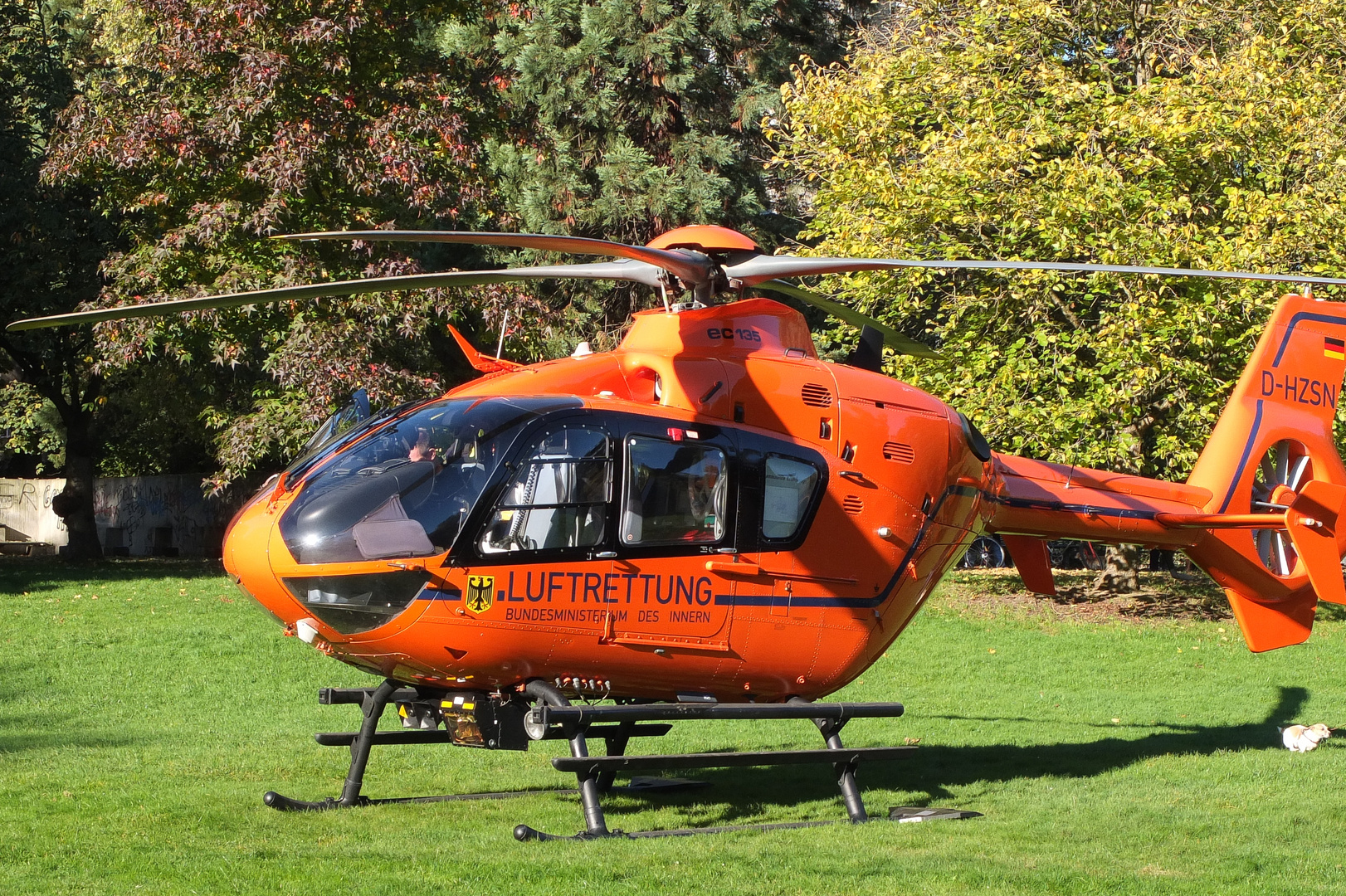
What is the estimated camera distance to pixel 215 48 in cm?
1984

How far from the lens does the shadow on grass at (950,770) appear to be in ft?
32.4

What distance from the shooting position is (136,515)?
33344 millimetres

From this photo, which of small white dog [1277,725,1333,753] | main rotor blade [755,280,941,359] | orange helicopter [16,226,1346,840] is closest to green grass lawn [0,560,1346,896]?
small white dog [1277,725,1333,753]

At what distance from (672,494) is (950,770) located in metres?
4.52

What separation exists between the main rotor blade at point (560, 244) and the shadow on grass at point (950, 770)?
3.87 meters

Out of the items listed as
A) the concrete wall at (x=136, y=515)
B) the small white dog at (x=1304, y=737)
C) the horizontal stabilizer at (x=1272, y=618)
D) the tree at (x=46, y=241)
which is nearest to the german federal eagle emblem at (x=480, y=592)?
the horizontal stabilizer at (x=1272, y=618)

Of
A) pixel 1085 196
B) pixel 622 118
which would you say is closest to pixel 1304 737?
pixel 1085 196

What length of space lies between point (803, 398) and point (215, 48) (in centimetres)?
1446

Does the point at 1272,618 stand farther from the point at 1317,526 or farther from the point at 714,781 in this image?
the point at 714,781

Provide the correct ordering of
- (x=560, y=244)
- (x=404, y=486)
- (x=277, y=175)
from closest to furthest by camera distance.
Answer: (x=560, y=244) < (x=404, y=486) < (x=277, y=175)

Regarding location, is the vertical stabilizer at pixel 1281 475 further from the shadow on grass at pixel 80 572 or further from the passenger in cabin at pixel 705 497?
the shadow on grass at pixel 80 572

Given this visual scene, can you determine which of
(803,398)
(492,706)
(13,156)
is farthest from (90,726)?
(13,156)

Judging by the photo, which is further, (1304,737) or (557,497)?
(1304,737)

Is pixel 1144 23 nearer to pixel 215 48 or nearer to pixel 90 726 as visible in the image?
pixel 215 48
